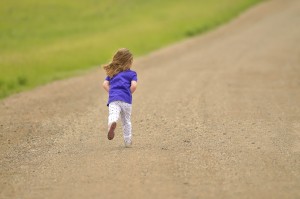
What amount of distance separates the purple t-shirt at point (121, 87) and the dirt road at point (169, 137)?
2.53 feet

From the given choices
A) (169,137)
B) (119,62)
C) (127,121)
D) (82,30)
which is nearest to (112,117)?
(127,121)

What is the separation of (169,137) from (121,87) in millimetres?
1627

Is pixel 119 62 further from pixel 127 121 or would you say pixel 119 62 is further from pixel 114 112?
pixel 127 121

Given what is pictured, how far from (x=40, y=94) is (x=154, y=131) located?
7023 mm

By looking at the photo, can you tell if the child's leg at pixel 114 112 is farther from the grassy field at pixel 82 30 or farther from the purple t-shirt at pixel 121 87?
the grassy field at pixel 82 30

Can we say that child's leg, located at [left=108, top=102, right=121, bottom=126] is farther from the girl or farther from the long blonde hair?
the long blonde hair

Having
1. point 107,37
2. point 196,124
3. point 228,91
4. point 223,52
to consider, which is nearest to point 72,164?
point 196,124

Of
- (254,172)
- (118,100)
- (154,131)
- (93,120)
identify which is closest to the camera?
(254,172)

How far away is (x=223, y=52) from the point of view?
27.2 metres

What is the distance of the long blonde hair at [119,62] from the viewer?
10.2 m

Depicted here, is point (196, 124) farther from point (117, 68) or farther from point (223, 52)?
point (223, 52)

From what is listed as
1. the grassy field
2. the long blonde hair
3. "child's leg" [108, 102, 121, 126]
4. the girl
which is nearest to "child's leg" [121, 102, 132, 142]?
the girl

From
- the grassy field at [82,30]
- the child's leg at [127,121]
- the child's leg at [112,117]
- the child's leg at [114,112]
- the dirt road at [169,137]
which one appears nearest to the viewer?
the dirt road at [169,137]

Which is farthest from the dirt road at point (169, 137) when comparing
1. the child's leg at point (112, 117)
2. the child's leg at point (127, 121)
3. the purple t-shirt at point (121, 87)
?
the purple t-shirt at point (121, 87)
